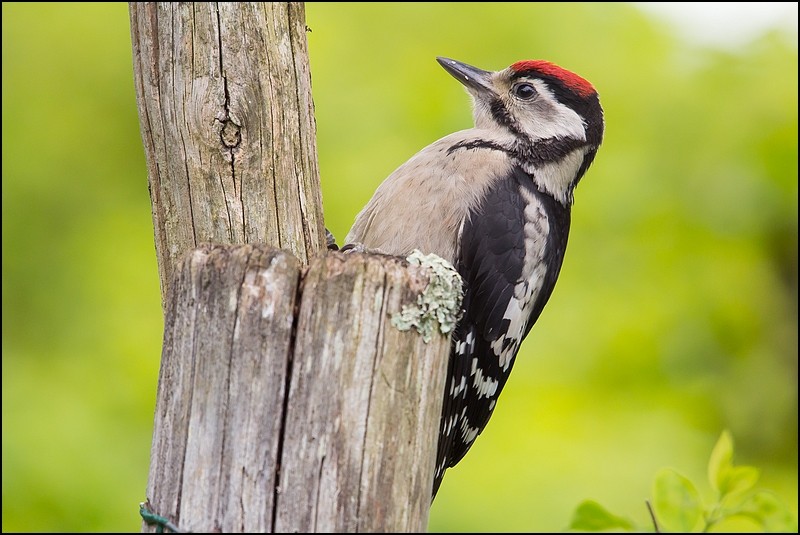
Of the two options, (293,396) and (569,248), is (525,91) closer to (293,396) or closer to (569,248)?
(569,248)

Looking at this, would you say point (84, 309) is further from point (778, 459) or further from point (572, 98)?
point (778, 459)

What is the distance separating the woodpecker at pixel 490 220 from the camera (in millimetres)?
2922

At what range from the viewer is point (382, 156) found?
191 inches

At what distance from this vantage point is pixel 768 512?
2662 mm

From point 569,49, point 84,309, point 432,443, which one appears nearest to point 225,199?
point 432,443

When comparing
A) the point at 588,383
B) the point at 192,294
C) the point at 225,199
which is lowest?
the point at 588,383

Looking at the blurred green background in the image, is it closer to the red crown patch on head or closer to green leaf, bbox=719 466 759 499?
the red crown patch on head

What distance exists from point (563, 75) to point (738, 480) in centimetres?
168

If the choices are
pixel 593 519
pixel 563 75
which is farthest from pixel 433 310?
pixel 563 75

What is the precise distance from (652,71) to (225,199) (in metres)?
4.07

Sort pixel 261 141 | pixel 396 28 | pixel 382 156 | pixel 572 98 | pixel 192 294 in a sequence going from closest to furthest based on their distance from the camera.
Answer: pixel 192 294, pixel 261 141, pixel 572 98, pixel 382 156, pixel 396 28

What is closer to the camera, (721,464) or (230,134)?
(230,134)

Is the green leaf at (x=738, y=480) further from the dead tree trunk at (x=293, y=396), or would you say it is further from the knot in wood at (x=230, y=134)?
the knot in wood at (x=230, y=134)

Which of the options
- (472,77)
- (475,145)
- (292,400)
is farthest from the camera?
(472,77)
